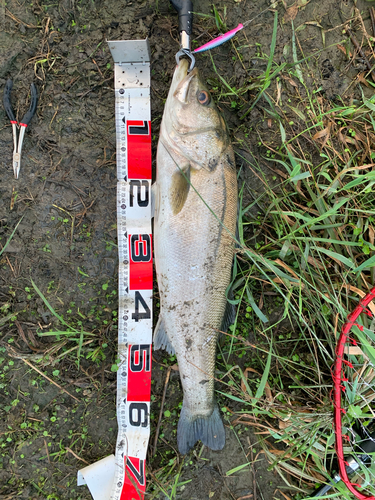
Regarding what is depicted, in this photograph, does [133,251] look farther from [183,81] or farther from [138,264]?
[183,81]

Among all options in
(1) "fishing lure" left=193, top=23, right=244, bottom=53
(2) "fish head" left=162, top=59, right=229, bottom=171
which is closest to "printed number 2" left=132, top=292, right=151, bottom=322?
(2) "fish head" left=162, top=59, right=229, bottom=171

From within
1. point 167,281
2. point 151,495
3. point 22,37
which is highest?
point 22,37

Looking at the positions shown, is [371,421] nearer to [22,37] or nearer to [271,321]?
[271,321]

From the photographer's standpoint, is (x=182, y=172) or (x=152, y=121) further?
(x=152, y=121)

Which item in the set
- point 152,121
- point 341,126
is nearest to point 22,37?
point 152,121

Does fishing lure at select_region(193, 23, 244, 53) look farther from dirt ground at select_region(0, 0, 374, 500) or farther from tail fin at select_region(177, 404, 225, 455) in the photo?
tail fin at select_region(177, 404, 225, 455)

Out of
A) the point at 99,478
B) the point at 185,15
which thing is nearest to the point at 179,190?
the point at 185,15
